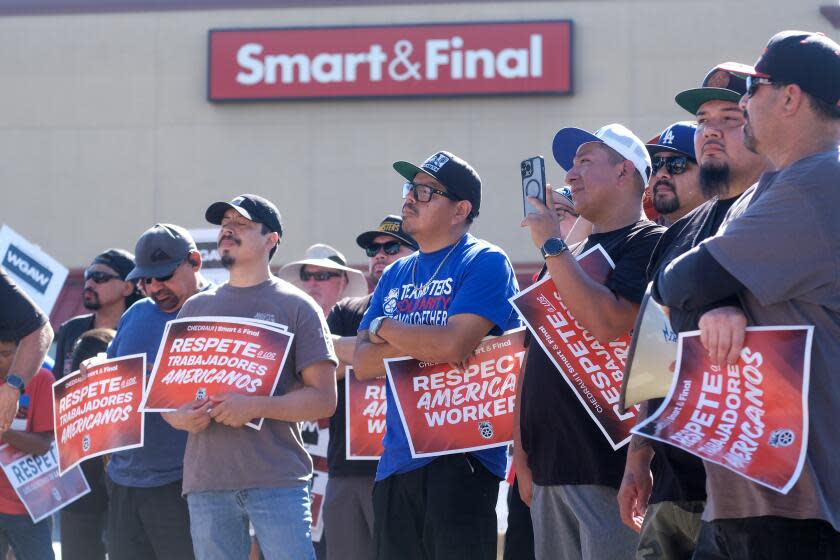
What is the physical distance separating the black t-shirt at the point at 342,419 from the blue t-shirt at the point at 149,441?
3.13ft

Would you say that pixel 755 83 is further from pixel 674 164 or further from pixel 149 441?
pixel 149 441

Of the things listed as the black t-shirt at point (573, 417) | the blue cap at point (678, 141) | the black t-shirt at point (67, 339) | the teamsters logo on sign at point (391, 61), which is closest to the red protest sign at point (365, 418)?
the black t-shirt at point (573, 417)

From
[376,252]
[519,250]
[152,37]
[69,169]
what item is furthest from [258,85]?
[376,252]

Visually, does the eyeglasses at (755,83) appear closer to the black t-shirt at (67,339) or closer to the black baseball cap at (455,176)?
the black baseball cap at (455,176)

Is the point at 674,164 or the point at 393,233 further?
the point at 393,233

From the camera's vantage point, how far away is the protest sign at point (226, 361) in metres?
5.87

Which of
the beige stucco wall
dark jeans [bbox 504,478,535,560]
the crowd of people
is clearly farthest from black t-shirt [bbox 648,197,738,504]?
the beige stucco wall

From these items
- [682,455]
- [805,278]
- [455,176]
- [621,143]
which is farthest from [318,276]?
[805,278]

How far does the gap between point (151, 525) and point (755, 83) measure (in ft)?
13.6

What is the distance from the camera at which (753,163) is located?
14.2 ft

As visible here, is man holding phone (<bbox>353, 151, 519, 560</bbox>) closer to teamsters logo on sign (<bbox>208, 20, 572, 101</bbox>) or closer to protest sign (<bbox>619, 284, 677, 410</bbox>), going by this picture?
protest sign (<bbox>619, 284, 677, 410</bbox>)

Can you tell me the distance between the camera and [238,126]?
20672 mm

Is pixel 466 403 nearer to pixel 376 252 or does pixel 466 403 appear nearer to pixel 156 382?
pixel 156 382

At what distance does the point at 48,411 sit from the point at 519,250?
42.1 feet
